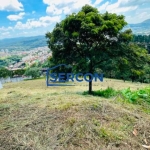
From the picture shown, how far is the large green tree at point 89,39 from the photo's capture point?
8977 millimetres

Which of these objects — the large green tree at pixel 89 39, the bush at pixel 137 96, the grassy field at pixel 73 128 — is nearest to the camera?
the grassy field at pixel 73 128

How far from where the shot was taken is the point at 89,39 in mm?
9484

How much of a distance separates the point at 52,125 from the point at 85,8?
27.1 ft

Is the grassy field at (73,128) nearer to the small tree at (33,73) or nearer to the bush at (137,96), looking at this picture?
the bush at (137,96)

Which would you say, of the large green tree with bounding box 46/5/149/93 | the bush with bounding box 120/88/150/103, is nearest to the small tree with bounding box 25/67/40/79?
the large green tree with bounding box 46/5/149/93

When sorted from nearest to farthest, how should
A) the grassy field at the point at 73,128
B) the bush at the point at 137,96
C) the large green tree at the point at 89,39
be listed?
the grassy field at the point at 73,128 → the bush at the point at 137,96 → the large green tree at the point at 89,39

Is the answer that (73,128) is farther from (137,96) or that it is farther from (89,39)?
(89,39)

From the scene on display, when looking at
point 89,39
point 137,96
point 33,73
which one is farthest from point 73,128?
point 33,73

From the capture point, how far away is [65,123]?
2.67 meters

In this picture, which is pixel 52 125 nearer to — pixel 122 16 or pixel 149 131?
pixel 149 131

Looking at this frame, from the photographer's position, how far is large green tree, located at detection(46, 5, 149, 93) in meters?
8.98

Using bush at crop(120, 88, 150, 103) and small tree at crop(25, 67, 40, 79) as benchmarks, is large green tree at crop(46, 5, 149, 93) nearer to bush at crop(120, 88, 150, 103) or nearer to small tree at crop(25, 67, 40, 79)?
bush at crop(120, 88, 150, 103)

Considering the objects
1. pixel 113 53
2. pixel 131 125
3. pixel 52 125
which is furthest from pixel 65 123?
pixel 113 53

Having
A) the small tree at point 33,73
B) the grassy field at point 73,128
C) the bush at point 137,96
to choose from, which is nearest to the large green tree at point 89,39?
the bush at point 137,96
